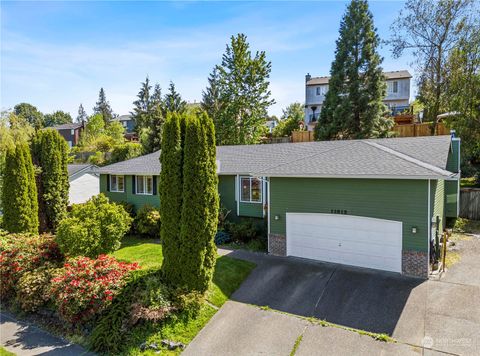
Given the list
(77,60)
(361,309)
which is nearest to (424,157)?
(361,309)

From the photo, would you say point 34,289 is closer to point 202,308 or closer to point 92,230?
point 92,230

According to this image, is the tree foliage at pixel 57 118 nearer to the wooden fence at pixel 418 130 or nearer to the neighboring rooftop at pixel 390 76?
the neighboring rooftop at pixel 390 76

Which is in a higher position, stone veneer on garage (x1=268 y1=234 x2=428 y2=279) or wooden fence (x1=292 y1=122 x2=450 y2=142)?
wooden fence (x1=292 y1=122 x2=450 y2=142)

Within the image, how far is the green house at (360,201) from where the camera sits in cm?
1012

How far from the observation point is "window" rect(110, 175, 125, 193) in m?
19.8

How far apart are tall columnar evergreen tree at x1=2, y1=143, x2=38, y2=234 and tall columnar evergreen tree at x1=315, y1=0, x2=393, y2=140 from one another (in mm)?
21217

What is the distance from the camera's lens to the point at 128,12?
415 inches

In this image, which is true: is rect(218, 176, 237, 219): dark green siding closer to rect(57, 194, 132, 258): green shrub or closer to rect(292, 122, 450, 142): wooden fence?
rect(57, 194, 132, 258): green shrub

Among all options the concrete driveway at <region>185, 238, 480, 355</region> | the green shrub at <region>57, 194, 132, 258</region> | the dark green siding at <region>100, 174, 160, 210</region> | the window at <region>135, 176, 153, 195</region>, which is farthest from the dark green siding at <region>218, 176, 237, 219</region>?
the green shrub at <region>57, 194, 132, 258</region>

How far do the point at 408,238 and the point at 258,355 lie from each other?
20.2 ft

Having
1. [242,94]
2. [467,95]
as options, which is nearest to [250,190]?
[467,95]

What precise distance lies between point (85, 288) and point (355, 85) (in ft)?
82.7

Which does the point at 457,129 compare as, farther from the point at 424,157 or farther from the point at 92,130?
the point at 92,130

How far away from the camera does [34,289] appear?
32.9ft
